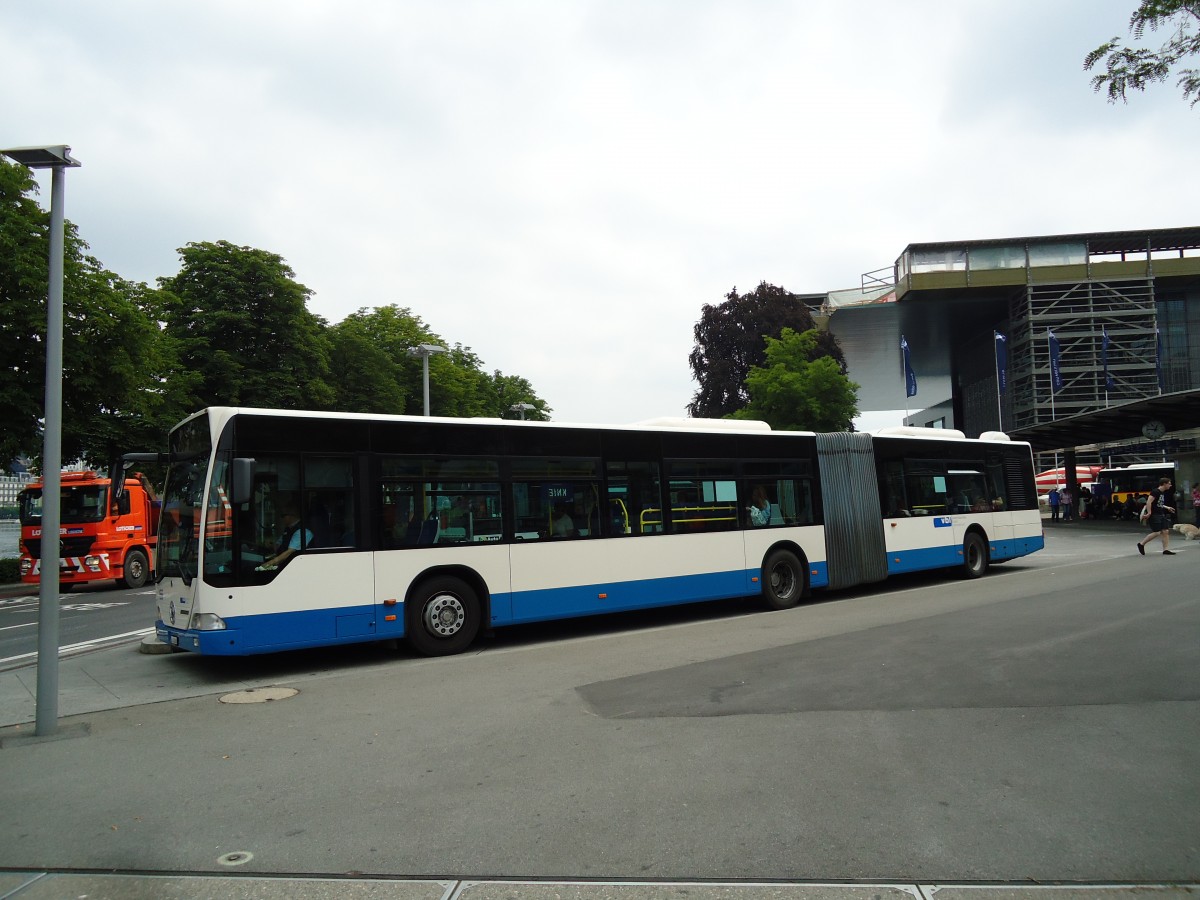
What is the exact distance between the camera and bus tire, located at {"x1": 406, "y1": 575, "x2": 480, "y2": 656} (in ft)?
33.3

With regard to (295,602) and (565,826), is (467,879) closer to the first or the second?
(565,826)

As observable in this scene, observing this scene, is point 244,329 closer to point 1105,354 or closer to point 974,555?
point 974,555

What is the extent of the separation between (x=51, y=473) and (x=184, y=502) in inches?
97.5

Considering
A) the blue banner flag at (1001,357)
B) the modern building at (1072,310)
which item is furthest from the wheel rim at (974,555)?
the blue banner flag at (1001,357)

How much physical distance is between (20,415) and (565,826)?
2191 cm

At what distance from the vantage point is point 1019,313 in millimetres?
50969

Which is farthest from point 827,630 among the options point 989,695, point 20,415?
point 20,415

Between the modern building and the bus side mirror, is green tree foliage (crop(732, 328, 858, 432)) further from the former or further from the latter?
the bus side mirror

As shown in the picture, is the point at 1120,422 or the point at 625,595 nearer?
the point at 625,595

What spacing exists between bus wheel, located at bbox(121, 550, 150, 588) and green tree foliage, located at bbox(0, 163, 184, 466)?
3.23 m

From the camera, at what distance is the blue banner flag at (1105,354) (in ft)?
153

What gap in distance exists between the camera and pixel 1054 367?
47125mm

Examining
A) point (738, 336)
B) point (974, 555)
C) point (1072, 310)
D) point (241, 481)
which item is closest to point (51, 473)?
point (241, 481)

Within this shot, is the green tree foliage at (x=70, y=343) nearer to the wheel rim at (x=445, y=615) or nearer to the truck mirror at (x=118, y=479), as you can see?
the truck mirror at (x=118, y=479)
